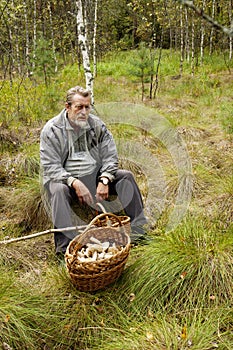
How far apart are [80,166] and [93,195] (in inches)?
11.3

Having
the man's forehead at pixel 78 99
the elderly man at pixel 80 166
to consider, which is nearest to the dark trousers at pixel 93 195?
the elderly man at pixel 80 166

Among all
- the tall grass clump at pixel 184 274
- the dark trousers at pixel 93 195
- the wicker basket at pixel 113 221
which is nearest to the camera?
the tall grass clump at pixel 184 274

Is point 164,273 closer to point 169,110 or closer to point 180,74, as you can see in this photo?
point 169,110

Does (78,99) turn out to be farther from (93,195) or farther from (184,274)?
(184,274)

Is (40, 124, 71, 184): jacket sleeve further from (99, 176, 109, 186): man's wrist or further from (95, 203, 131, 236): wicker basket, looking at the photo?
(95, 203, 131, 236): wicker basket

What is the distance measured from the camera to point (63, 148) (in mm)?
3287

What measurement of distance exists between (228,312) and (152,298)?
463mm

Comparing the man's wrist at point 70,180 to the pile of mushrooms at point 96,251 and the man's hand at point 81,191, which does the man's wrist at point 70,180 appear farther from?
the pile of mushrooms at point 96,251

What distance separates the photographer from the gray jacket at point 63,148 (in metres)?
3.21

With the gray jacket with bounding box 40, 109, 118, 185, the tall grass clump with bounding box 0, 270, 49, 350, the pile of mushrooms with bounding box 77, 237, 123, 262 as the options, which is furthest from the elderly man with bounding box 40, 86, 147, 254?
the tall grass clump with bounding box 0, 270, 49, 350

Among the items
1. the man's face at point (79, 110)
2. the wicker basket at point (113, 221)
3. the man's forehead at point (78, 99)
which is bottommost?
the wicker basket at point (113, 221)

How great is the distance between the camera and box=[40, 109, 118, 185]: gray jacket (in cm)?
321

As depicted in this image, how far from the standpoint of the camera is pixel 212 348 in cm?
198

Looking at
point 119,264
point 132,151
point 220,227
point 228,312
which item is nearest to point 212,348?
point 228,312
